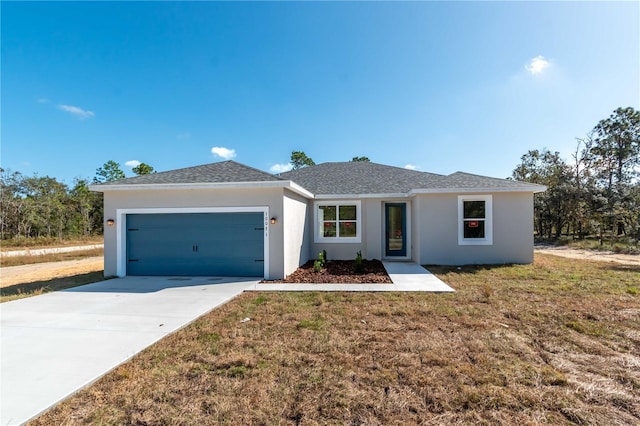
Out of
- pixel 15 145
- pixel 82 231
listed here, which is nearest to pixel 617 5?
pixel 15 145

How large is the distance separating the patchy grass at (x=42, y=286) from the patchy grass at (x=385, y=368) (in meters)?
5.50

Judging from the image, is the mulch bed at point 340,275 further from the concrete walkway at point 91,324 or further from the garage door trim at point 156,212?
the garage door trim at point 156,212

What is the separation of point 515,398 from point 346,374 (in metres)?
1.67

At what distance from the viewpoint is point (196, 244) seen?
8.80m

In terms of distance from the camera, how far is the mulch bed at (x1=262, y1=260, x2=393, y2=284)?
317 inches

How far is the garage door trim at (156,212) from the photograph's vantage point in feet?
27.7

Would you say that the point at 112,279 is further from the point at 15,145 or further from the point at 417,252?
the point at 15,145

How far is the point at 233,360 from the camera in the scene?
3.45 meters

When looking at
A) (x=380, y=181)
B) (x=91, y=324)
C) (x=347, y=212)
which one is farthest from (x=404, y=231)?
(x=91, y=324)

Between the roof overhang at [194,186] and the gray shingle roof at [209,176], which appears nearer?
the roof overhang at [194,186]

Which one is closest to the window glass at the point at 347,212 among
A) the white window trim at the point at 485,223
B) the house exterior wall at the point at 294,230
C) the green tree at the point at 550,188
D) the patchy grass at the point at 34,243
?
the house exterior wall at the point at 294,230

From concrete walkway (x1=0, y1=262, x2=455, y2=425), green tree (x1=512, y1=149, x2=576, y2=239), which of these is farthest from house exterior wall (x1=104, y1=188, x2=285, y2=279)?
green tree (x1=512, y1=149, x2=576, y2=239)

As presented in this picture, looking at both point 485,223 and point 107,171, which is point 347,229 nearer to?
point 485,223

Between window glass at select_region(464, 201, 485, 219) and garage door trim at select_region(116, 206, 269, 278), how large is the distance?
746cm
